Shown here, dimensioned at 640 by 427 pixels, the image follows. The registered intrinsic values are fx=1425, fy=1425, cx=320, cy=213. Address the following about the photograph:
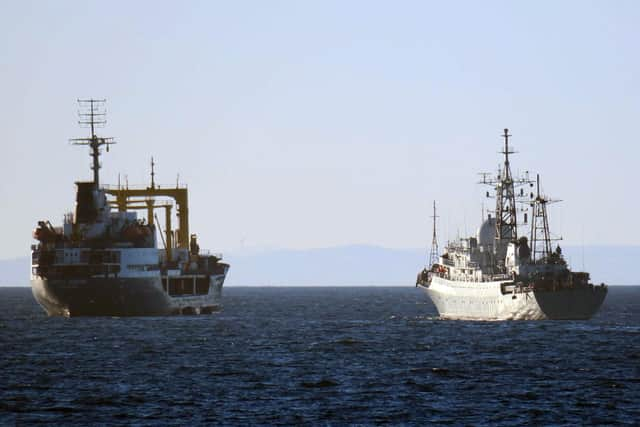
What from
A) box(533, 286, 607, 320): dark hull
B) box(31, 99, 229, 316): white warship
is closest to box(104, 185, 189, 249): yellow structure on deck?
box(31, 99, 229, 316): white warship

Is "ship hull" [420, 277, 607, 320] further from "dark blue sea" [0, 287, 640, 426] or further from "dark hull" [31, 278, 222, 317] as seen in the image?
"dark hull" [31, 278, 222, 317]

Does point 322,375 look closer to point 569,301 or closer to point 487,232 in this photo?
point 569,301

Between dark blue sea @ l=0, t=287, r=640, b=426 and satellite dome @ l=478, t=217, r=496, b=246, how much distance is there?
78.6 ft

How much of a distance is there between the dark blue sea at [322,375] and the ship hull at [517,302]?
232cm

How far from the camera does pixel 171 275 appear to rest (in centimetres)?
14638

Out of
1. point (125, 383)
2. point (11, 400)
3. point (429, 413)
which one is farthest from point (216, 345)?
point (429, 413)

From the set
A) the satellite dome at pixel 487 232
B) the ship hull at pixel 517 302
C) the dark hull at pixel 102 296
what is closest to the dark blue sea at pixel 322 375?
the ship hull at pixel 517 302

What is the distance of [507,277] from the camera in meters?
132

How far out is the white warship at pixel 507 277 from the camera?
408 feet

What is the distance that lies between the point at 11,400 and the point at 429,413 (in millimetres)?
19375

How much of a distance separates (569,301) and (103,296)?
1687 inches

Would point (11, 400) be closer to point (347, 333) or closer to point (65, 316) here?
point (347, 333)

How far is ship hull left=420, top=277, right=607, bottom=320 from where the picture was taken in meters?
123

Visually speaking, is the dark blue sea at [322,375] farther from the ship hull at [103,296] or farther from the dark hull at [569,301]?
the ship hull at [103,296]
